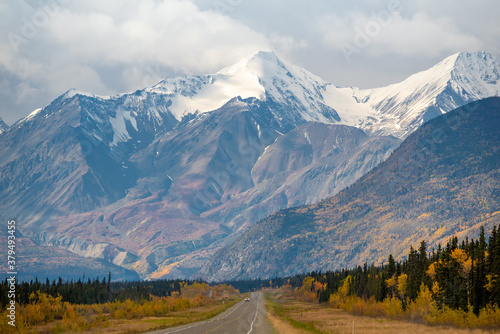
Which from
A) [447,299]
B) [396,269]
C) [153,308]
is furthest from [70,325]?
[396,269]

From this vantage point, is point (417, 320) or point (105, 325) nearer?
point (105, 325)

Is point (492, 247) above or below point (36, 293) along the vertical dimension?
above

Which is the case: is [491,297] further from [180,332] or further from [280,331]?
[180,332]

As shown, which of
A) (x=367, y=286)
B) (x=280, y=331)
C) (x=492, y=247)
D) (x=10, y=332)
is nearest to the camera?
(x=10, y=332)

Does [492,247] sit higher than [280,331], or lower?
higher

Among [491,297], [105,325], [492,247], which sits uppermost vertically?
[492,247]

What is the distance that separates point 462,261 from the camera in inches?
4847

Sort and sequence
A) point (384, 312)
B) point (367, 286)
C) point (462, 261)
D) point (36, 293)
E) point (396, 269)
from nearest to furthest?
point (462, 261), point (384, 312), point (36, 293), point (396, 269), point (367, 286)

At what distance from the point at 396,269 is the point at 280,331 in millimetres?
95484

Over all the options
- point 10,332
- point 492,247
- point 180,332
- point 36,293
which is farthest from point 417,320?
point 36,293

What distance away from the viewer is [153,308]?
16250 cm

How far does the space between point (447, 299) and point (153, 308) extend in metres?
77.0

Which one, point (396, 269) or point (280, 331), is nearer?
point (280, 331)

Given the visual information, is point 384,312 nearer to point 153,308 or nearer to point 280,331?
point 153,308
